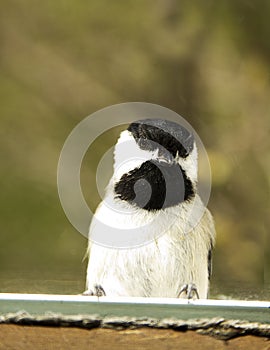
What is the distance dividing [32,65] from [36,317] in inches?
66.9

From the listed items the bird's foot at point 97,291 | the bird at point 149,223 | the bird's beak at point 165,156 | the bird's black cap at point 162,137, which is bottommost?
the bird's foot at point 97,291

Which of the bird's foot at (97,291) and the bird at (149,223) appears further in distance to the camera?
the bird at (149,223)

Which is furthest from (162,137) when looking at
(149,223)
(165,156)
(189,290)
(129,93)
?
(129,93)

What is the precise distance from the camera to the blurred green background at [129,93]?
2.26 meters

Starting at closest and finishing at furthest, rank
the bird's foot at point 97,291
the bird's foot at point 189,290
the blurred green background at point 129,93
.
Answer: the bird's foot at point 97,291, the bird's foot at point 189,290, the blurred green background at point 129,93

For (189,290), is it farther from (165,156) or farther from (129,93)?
(129,93)

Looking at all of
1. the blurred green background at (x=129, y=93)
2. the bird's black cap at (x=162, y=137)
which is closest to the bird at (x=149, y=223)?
the bird's black cap at (x=162, y=137)

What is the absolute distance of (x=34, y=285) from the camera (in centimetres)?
145

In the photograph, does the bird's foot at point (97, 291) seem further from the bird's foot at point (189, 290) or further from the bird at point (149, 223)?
the bird's foot at point (189, 290)

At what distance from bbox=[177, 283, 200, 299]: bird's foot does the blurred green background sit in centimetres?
28

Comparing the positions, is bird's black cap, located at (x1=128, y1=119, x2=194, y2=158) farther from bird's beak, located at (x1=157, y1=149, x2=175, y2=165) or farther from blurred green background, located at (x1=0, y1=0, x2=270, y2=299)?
blurred green background, located at (x1=0, y1=0, x2=270, y2=299)

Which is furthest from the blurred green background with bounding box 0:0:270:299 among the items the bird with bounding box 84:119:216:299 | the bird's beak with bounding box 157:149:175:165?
the bird's beak with bounding box 157:149:175:165

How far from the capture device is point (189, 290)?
1.70 m

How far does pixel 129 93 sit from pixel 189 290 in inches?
36.4
